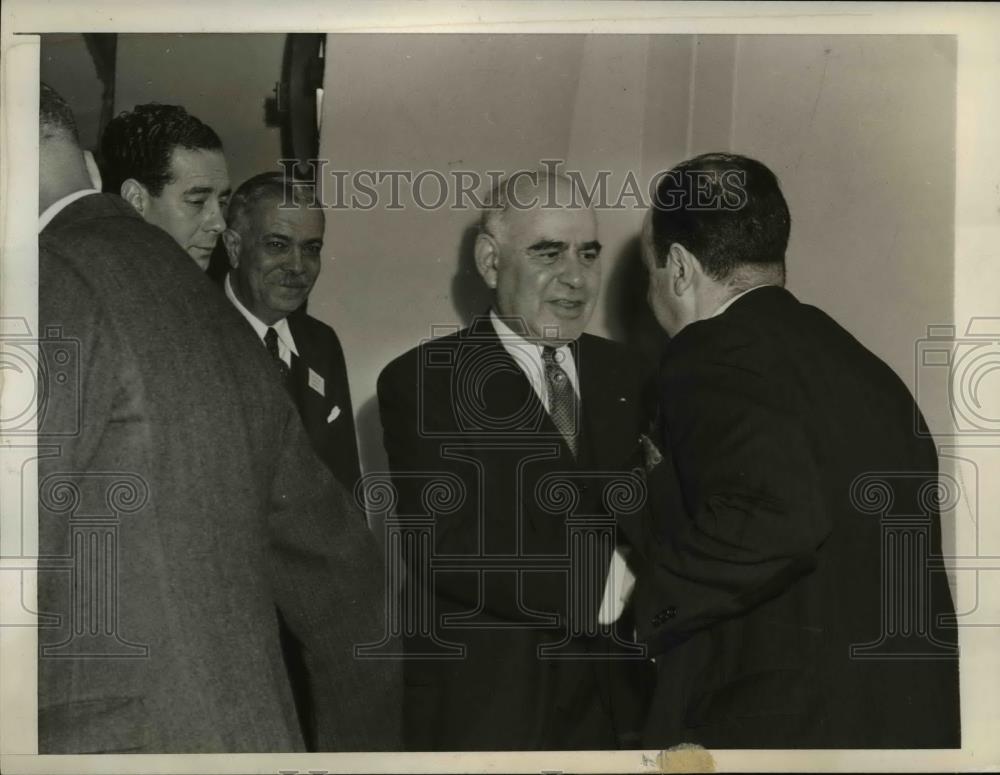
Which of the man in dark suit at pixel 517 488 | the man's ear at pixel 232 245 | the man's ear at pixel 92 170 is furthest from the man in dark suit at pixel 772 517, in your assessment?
the man's ear at pixel 92 170

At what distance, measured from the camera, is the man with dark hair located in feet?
7.30

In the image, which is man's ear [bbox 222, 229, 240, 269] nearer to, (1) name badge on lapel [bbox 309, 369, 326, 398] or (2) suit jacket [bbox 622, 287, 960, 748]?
(1) name badge on lapel [bbox 309, 369, 326, 398]

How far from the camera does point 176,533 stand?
7.09 ft

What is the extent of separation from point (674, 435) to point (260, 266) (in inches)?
34.3

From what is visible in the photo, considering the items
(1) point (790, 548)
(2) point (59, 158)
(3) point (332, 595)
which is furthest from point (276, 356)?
(1) point (790, 548)

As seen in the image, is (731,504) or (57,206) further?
(57,206)

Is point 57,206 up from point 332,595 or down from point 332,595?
up

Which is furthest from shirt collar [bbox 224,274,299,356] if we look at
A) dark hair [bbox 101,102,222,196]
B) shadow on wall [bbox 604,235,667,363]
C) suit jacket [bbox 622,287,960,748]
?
suit jacket [bbox 622,287,960,748]

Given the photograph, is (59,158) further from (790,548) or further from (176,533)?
(790,548)

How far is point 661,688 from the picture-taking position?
2.19 m

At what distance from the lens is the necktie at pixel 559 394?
2242mm

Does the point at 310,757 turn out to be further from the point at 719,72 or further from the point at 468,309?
the point at 719,72

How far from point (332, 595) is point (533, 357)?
2.00 ft

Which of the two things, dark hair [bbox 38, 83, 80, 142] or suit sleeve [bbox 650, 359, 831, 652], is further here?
dark hair [bbox 38, 83, 80, 142]
